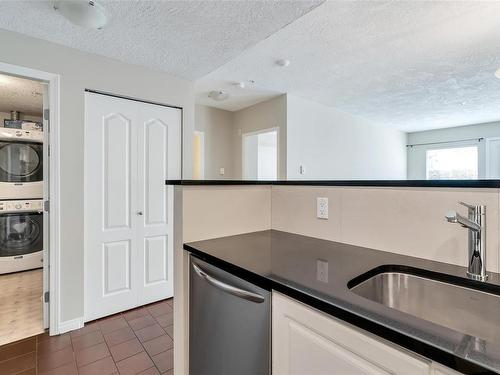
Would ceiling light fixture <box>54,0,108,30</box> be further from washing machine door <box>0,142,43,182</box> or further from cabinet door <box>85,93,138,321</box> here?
washing machine door <box>0,142,43,182</box>

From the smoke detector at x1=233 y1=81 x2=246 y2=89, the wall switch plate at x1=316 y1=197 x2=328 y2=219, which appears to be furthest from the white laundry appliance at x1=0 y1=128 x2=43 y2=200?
the wall switch plate at x1=316 y1=197 x2=328 y2=219

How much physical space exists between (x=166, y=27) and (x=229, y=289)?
191cm

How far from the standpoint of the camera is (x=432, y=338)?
0.56 meters

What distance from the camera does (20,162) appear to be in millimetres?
3521

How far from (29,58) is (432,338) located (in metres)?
2.88

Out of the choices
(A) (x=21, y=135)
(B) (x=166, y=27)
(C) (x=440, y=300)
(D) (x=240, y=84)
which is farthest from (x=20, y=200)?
(C) (x=440, y=300)

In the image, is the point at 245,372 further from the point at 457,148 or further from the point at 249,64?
the point at 457,148

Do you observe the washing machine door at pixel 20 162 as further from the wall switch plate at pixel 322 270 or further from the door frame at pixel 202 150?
the wall switch plate at pixel 322 270

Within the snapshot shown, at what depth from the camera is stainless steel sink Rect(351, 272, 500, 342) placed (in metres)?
0.84

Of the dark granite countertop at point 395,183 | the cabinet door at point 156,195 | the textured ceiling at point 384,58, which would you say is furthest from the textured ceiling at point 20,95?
the dark granite countertop at point 395,183

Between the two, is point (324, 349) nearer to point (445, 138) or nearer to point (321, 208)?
point (321, 208)

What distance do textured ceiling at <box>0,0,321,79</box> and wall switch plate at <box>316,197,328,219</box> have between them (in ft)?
4.10

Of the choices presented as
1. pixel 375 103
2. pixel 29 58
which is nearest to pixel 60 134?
pixel 29 58

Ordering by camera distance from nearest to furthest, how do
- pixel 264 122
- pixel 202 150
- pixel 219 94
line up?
pixel 219 94
pixel 264 122
pixel 202 150
